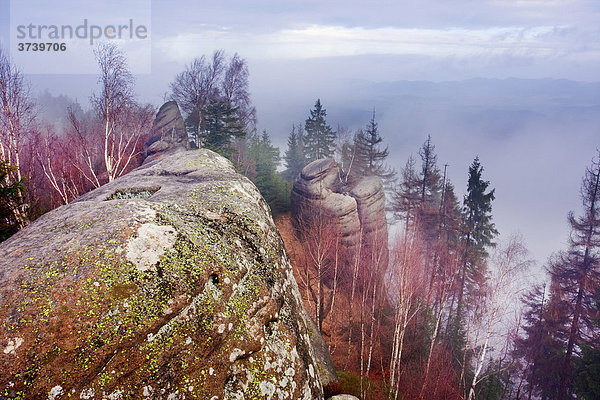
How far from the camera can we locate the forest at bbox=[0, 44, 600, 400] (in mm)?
15102

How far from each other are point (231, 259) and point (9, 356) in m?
2.50

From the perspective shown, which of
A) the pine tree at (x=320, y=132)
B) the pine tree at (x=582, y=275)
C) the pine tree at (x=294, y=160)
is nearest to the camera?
the pine tree at (x=582, y=275)

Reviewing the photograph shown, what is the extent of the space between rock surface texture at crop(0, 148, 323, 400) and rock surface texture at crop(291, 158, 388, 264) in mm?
22447

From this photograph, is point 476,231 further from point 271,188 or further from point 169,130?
point 169,130

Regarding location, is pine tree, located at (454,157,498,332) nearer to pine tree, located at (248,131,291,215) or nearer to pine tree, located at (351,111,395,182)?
pine tree, located at (351,111,395,182)

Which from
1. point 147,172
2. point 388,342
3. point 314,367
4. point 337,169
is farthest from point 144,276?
point 337,169

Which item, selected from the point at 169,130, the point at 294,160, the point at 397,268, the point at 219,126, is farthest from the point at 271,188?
the point at 294,160

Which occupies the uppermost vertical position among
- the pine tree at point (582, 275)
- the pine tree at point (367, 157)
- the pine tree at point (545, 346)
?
the pine tree at point (367, 157)

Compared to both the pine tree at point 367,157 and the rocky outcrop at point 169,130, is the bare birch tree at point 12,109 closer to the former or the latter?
the rocky outcrop at point 169,130

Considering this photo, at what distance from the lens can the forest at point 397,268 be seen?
15.1 meters

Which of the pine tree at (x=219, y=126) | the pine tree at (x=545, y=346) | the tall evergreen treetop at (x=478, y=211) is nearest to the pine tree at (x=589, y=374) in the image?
the pine tree at (x=545, y=346)

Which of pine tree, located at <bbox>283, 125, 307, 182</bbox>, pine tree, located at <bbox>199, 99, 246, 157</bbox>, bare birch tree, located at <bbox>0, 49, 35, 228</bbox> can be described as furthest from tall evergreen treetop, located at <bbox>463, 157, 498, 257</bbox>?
bare birch tree, located at <bbox>0, 49, 35, 228</bbox>

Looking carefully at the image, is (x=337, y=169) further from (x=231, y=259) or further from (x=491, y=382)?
(x=231, y=259)

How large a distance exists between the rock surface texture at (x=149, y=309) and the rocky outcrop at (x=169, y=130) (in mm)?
28581
